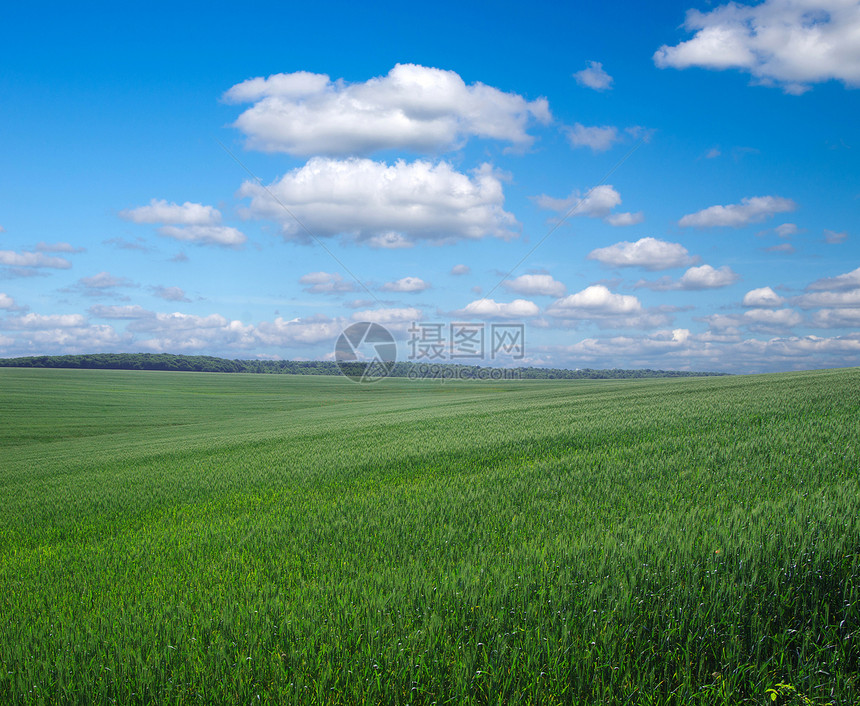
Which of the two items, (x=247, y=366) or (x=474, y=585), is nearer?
(x=474, y=585)

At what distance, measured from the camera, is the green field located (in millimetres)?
3402

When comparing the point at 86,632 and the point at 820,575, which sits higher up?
the point at 820,575

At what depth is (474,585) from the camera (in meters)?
4.45

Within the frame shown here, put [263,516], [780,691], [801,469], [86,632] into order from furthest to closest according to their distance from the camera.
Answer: [263,516] → [801,469] → [86,632] → [780,691]

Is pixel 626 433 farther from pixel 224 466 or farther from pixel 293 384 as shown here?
pixel 293 384

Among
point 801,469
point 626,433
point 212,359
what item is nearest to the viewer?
point 801,469

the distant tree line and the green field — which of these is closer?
the green field

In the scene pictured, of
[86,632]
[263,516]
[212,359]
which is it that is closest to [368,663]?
[86,632]

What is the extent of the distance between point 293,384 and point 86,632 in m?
115

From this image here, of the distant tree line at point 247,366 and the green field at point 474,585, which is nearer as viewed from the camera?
the green field at point 474,585

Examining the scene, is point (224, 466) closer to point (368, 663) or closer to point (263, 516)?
point (263, 516)

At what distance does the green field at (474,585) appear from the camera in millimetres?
3402

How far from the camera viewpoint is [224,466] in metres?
15.7

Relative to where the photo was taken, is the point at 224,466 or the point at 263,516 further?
the point at 224,466
